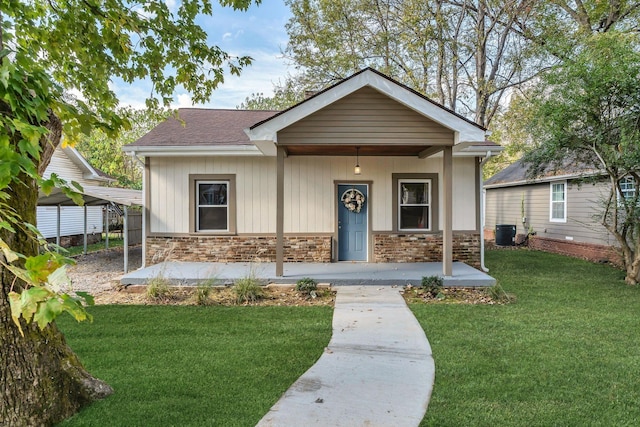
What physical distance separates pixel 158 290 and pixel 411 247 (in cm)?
594

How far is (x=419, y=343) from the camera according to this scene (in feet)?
15.0

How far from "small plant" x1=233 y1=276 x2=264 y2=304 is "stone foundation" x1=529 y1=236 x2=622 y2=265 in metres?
8.94

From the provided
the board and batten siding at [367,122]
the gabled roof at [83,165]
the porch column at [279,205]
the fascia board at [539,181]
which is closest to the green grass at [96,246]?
the gabled roof at [83,165]

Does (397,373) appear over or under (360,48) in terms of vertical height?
under

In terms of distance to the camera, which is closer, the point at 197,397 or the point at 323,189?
the point at 197,397

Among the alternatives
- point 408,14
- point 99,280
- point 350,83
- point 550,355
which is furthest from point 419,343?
point 408,14

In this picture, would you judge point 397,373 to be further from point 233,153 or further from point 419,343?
point 233,153

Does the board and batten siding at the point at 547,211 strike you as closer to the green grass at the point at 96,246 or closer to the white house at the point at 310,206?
the white house at the point at 310,206

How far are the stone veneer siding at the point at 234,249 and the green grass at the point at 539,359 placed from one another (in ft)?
12.6

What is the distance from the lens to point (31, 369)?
8.65 feet

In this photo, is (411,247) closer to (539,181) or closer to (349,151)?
(349,151)

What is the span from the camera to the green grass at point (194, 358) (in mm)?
2967

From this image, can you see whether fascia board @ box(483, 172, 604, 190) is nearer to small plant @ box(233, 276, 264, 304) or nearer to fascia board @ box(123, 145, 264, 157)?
fascia board @ box(123, 145, 264, 157)

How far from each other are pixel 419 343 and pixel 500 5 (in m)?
15.7
